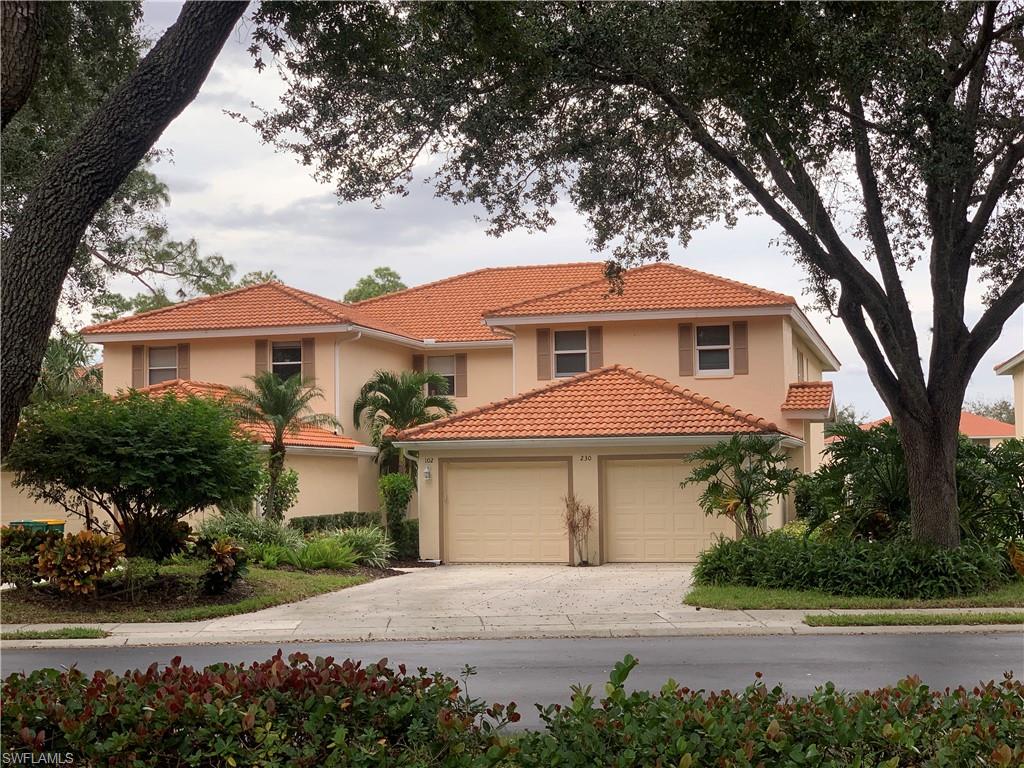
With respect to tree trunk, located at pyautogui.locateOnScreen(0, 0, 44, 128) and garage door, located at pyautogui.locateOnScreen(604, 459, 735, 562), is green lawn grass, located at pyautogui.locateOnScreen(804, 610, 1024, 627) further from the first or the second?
tree trunk, located at pyautogui.locateOnScreen(0, 0, 44, 128)

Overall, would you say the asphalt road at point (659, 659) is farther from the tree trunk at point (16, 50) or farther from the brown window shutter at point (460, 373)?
the brown window shutter at point (460, 373)

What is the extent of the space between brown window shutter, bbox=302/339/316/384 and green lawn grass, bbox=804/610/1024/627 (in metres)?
19.9

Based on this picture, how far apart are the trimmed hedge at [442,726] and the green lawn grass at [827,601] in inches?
439

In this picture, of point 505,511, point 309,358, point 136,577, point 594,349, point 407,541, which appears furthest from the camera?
point 309,358

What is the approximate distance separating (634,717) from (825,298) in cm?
1438

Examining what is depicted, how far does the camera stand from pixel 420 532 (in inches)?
1056

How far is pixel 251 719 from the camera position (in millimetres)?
5516

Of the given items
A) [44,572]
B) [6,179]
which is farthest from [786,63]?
[44,572]

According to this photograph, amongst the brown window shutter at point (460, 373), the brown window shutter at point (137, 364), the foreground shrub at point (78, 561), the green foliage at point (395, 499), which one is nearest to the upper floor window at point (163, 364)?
the brown window shutter at point (137, 364)

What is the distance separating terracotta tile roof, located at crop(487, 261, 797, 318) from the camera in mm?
30625

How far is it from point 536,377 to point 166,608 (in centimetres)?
1568

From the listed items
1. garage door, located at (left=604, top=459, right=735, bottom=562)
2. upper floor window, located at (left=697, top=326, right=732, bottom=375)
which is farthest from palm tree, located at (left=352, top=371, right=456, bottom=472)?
garage door, located at (left=604, top=459, right=735, bottom=562)

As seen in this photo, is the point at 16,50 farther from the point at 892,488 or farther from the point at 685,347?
the point at 685,347

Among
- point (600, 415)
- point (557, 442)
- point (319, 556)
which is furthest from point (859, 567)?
point (319, 556)
